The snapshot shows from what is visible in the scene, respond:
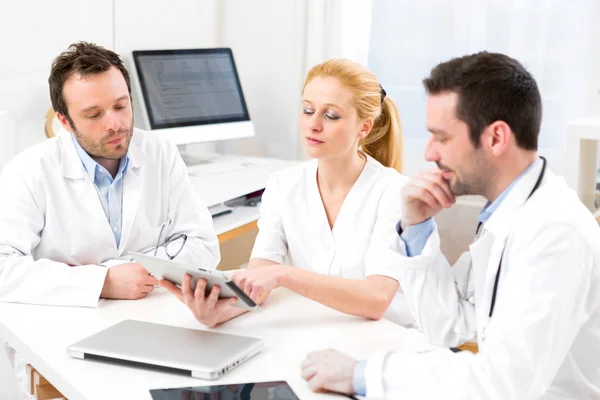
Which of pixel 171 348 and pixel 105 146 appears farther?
pixel 105 146

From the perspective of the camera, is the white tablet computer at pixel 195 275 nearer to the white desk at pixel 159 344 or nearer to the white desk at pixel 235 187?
the white desk at pixel 159 344

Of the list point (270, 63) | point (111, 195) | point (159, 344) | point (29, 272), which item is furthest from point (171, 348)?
point (270, 63)

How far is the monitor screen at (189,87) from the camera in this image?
336 cm

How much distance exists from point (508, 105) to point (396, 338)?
1.77 ft

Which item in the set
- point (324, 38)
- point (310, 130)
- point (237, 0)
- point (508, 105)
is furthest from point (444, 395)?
point (237, 0)

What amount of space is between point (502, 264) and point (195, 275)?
0.57 m

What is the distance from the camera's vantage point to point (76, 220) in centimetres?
199

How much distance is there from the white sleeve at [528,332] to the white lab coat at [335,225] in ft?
2.30

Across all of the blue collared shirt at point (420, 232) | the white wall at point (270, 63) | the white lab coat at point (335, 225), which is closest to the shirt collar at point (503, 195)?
the blue collared shirt at point (420, 232)

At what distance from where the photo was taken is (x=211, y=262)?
7.07ft

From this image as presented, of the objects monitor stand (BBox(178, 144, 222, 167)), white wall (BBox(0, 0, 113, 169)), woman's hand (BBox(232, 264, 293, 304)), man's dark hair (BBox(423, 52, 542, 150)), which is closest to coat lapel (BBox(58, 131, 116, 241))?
woman's hand (BBox(232, 264, 293, 304))

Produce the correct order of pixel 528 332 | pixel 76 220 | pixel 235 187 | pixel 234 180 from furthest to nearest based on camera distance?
pixel 234 180
pixel 235 187
pixel 76 220
pixel 528 332

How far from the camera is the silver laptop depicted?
1.37m

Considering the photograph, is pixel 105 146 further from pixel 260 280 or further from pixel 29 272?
pixel 260 280
